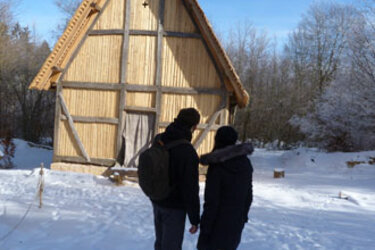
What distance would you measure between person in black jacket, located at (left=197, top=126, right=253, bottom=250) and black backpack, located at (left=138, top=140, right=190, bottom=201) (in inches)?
14.6

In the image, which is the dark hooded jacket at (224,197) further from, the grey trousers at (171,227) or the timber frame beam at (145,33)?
the timber frame beam at (145,33)

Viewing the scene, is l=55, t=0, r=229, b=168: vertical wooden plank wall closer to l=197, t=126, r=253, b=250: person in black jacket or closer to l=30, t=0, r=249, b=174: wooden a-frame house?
l=30, t=0, r=249, b=174: wooden a-frame house

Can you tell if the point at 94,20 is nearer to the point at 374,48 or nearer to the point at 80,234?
the point at 80,234

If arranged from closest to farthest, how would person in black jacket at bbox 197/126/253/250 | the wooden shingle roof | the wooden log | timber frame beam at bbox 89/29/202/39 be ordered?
person in black jacket at bbox 197/126/253/250, the wooden shingle roof, timber frame beam at bbox 89/29/202/39, the wooden log

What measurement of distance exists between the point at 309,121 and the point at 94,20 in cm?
1362

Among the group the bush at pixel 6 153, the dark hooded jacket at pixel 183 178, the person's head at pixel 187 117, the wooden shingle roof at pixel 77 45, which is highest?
the wooden shingle roof at pixel 77 45

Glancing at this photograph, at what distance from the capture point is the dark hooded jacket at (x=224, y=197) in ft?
10.1

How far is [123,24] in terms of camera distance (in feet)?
34.5

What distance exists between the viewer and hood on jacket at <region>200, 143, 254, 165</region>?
10.1 ft

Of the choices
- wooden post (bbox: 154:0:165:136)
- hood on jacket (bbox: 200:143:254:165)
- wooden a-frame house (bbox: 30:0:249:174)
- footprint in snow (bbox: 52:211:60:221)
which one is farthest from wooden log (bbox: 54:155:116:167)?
hood on jacket (bbox: 200:143:254:165)

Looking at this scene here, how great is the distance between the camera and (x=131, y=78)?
34.4 feet

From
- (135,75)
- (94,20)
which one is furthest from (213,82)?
(94,20)

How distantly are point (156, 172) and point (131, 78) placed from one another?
775cm

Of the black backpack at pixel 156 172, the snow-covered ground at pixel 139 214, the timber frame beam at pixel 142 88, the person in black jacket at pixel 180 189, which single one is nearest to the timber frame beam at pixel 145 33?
the timber frame beam at pixel 142 88
